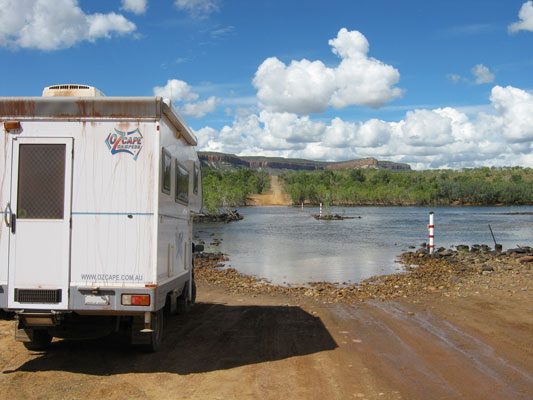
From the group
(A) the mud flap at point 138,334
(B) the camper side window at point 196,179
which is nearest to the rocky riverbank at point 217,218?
(B) the camper side window at point 196,179

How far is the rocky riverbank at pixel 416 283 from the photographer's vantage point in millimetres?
12578

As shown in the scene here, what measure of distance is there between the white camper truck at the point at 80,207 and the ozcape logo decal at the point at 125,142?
0.01 m

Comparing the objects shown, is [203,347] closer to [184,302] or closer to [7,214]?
[184,302]

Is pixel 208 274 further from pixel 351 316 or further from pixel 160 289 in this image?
pixel 160 289

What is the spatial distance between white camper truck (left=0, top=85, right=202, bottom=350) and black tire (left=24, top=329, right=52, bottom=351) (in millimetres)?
868

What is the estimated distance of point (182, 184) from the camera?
8.42m

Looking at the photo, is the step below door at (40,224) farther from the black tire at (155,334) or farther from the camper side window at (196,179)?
the camper side window at (196,179)

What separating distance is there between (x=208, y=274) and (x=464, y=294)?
7562 millimetres

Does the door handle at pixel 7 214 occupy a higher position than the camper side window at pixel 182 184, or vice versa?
the camper side window at pixel 182 184

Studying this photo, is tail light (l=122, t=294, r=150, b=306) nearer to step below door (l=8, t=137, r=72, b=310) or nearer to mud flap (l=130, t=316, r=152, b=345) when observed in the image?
mud flap (l=130, t=316, r=152, b=345)

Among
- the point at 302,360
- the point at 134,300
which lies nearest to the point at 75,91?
the point at 134,300

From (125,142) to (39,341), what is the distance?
292cm

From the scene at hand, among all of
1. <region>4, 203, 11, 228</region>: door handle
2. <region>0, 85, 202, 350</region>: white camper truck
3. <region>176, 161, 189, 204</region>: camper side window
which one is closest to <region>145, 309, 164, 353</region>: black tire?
<region>0, 85, 202, 350</region>: white camper truck

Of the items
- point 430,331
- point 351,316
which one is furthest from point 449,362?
point 351,316
